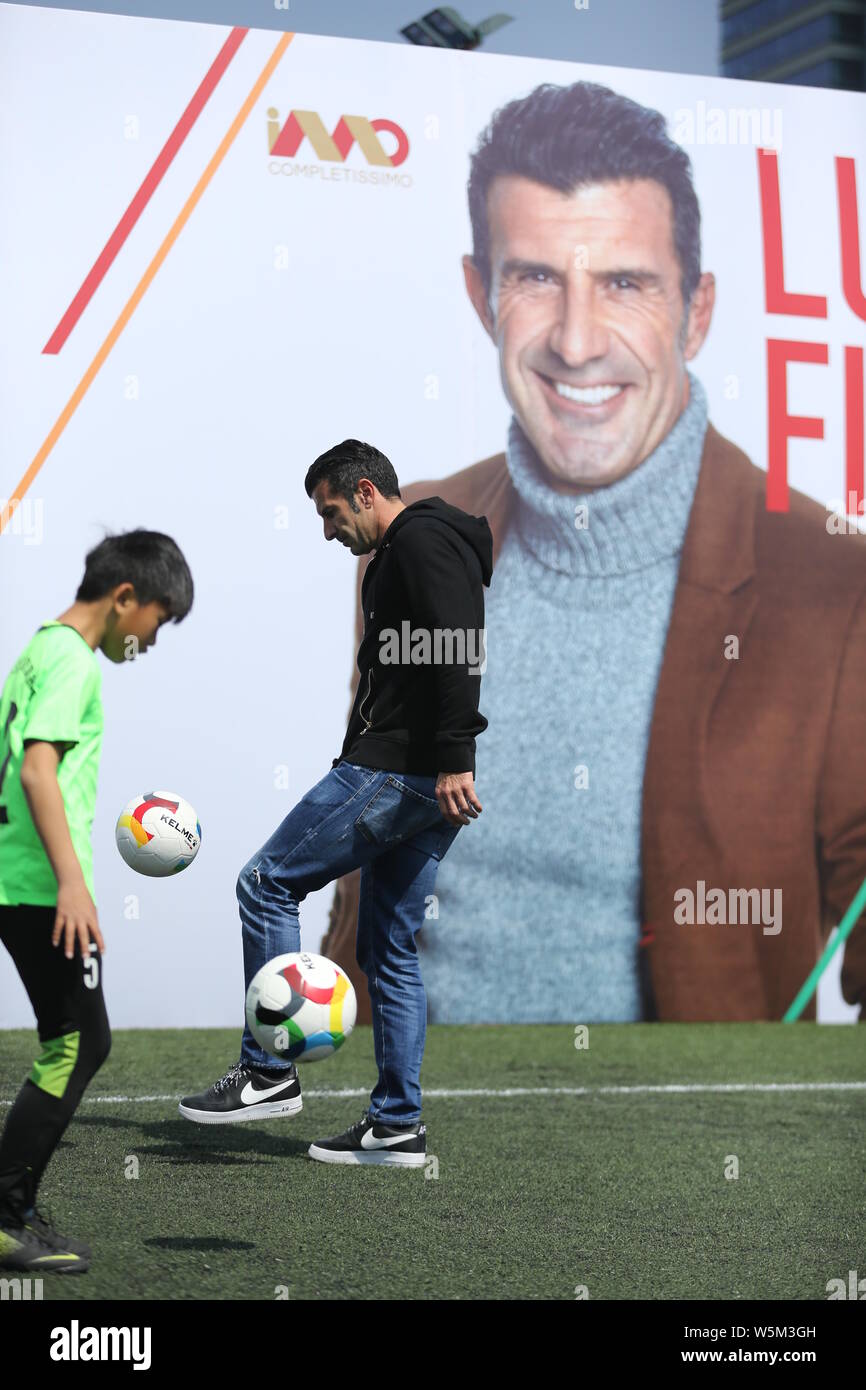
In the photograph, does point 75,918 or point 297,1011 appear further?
point 297,1011

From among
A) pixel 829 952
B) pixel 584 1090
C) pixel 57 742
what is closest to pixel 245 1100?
pixel 57 742

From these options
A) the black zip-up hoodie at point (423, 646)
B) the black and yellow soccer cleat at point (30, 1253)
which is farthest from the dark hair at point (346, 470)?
the black and yellow soccer cleat at point (30, 1253)

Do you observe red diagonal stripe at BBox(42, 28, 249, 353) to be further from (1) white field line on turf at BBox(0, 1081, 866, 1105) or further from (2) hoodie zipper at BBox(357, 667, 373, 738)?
(2) hoodie zipper at BBox(357, 667, 373, 738)

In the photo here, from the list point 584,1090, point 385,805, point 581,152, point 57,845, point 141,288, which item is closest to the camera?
point 57,845

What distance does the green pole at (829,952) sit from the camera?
29.9ft

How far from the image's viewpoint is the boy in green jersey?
323 centimetres

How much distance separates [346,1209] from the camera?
4102 mm

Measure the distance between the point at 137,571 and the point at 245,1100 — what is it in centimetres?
191

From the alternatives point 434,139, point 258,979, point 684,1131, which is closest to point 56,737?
point 258,979

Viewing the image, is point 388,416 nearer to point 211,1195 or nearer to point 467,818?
point 467,818

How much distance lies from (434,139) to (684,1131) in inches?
230

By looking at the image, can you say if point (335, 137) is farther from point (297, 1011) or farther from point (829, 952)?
point (297, 1011)

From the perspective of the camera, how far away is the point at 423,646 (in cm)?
441
